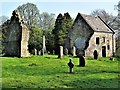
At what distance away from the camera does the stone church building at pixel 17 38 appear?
135ft

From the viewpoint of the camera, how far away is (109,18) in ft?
251

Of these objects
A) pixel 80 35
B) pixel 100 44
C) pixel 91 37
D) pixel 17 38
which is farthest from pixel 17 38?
pixel 100 44

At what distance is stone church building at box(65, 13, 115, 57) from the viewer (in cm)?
5491

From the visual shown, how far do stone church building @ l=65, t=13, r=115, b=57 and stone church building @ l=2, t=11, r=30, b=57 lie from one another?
47.0ft

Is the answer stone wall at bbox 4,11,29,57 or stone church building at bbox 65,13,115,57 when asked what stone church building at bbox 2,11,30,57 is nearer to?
stone wall at bbox 4,11,29,57

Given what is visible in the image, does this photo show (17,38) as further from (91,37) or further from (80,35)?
(80,35)

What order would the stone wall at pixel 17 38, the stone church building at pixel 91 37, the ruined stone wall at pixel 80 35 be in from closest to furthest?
the stone wall at pixel 17 38 < the stone church building at pixel 91 37 < the ruined stone wall at pixel 80 35

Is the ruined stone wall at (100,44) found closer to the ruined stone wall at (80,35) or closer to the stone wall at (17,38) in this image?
the ruined stone wall at (80,35)

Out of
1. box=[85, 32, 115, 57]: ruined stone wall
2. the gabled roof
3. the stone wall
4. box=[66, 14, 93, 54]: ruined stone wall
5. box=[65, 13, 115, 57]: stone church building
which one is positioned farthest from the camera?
the gabled roof

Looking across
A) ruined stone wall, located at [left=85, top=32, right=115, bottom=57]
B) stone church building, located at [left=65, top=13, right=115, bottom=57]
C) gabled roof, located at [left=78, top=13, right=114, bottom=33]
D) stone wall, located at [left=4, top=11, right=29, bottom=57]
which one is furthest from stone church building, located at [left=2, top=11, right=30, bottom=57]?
gabled roof, located at [left=78, top=13, right=114, bottom=33]

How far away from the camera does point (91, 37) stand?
5488 cm

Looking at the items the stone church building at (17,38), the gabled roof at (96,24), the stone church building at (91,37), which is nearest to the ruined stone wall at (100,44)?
the stone church building at (91,37)

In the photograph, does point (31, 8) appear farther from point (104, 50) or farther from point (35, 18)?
point (104, 50)

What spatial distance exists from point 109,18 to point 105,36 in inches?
756
